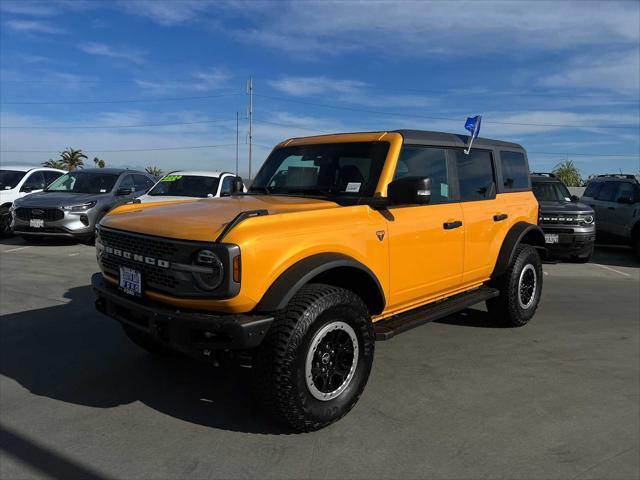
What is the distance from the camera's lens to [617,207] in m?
11.6

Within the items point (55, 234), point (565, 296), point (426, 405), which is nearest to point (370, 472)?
point (426, 405)

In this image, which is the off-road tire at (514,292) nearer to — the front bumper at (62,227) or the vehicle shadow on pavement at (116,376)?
the vehicle shadow on pavement at (116,376)

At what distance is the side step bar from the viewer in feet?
12.2

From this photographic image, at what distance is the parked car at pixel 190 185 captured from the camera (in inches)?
422

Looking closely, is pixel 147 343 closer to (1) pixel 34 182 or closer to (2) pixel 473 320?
(2) pixel 473 320

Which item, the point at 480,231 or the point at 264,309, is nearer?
the point at 264,309

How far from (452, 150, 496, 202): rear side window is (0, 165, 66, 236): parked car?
10.9 m

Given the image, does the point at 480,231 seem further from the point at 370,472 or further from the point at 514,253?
the point at 370,472

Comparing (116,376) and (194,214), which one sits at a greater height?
(194,214)

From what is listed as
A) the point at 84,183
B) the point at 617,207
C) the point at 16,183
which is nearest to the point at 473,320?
the point at 617,207

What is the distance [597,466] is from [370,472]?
129cm

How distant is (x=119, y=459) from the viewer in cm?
286

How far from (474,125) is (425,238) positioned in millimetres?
1722

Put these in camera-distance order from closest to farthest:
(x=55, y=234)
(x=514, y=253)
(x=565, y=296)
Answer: (x=514, y=253) → (x=565, y=296) → (x=55, y=234)
